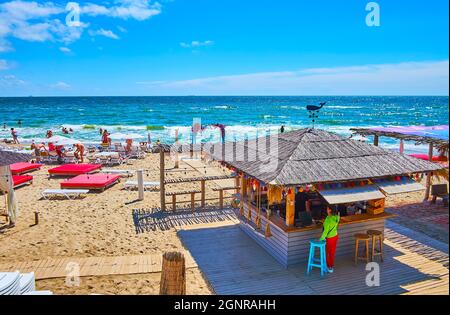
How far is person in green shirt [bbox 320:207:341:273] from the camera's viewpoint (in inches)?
297

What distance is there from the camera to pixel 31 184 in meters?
16.8

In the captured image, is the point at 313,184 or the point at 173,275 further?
the point at 313,184

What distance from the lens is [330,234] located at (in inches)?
300

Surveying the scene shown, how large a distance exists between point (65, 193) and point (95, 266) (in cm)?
679

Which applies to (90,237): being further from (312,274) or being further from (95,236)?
(312,274)

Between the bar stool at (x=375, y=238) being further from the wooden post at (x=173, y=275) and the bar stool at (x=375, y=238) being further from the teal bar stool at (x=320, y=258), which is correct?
the wooden post at (x=173, y=275)

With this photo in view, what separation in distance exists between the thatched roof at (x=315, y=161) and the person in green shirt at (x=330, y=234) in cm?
77

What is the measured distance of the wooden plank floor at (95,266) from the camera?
794 centimetres

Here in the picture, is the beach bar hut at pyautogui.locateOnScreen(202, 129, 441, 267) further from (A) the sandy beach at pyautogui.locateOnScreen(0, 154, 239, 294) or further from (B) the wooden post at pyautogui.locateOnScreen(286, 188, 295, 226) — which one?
(A) the sandy beach at pyautogui.locateOnScreen(0, 154, 239, 294)

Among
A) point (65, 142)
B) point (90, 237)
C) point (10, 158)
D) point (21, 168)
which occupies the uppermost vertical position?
point (10, 158)

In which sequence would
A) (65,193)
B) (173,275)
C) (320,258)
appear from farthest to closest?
(65,193) → (320,258) → (173,275)

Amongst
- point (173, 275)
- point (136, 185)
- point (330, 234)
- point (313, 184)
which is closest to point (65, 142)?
point (136, 185)

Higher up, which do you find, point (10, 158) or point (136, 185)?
point (10, 158)

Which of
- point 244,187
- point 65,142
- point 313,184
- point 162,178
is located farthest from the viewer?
point 65,142
